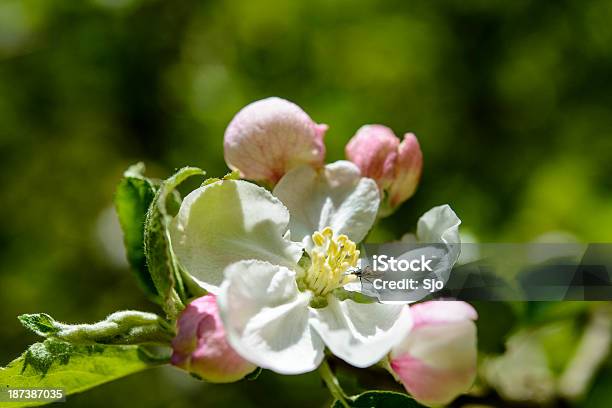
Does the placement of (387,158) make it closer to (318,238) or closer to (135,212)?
(318,238)

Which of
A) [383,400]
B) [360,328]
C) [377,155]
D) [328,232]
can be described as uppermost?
[377,155]

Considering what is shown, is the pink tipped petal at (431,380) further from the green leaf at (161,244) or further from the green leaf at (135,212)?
the green leaf at (135,212)

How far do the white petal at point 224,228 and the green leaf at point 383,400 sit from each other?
0.87 ft

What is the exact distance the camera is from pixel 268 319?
1.26 meters

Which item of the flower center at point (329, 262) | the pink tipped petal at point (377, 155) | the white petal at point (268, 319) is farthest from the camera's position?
the pink tipped petal at point (377, 155)

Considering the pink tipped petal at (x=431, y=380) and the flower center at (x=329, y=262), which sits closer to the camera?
the pink tipped petal at (x=431, y=380)

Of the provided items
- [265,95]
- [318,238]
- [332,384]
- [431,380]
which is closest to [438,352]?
[431,380]

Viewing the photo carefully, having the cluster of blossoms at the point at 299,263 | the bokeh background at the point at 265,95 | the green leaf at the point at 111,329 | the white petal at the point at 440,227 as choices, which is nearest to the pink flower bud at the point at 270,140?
the cluster of blossoms at the point at 299,263

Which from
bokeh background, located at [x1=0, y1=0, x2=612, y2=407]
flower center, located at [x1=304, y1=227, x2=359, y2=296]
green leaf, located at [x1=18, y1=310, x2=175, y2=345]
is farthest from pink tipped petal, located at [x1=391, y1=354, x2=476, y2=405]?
bokeh background, located at [x1=0, y1=0, x2=612, y2=407]

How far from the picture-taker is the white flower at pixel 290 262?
121 cm

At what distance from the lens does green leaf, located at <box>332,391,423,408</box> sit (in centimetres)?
129

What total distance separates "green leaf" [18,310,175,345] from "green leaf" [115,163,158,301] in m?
0.22

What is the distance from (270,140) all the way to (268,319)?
0.33 metres

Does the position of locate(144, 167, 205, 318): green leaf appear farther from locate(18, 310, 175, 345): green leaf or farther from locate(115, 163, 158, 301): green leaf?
locate(115, 163, 158, 301): green leaf
